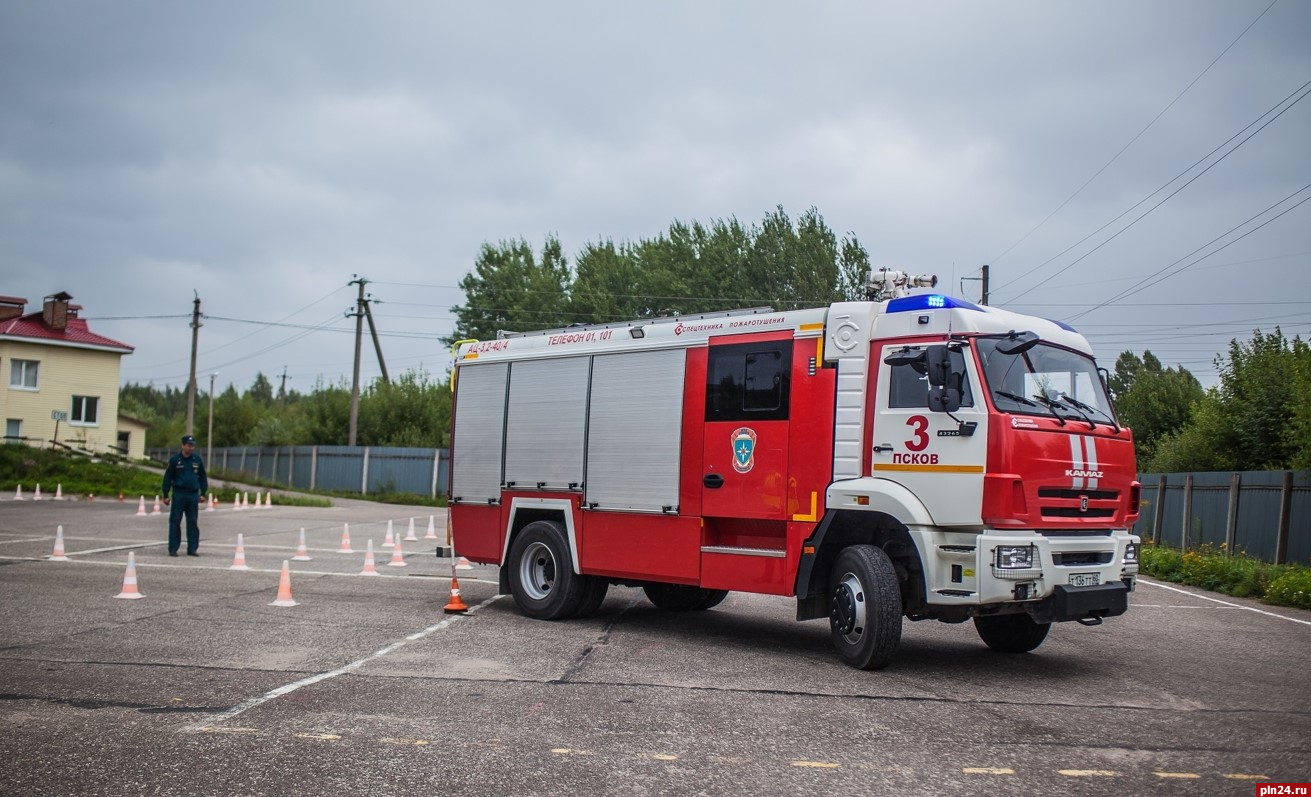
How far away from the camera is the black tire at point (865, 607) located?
8.64m

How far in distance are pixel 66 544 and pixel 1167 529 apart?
23.7m

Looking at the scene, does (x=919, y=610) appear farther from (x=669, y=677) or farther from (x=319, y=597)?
(x=319, y=597)

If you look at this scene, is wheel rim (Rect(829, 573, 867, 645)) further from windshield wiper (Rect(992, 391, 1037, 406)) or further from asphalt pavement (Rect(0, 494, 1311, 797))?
windshield wiper (Rect(992, 391, 1037, 406))

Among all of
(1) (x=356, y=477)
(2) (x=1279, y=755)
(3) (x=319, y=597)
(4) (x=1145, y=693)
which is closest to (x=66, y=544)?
(3) (x=319, y=597)

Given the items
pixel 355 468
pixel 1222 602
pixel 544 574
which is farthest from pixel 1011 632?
pixel 355 468

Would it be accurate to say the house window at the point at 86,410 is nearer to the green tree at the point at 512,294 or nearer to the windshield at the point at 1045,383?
the green tree at the point at 512,294

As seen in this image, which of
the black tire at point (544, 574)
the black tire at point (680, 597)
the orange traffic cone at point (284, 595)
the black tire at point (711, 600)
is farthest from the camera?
the black tire at point (711, 600)

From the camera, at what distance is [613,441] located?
1110 cm

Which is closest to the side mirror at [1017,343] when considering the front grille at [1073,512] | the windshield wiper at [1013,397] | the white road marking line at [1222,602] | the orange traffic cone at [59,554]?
the windshield wiper at [1013,397]

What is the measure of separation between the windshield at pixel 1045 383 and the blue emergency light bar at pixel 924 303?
0.40m

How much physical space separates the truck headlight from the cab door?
6.46 feet

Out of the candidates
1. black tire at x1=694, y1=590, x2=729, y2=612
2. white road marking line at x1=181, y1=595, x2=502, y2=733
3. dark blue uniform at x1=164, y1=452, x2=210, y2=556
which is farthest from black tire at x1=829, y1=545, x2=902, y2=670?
dark blue uniform at x1=164, y1=452, x2=210, y2=556

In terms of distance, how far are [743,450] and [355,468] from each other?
136ft

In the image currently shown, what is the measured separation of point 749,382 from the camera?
10031 mm
